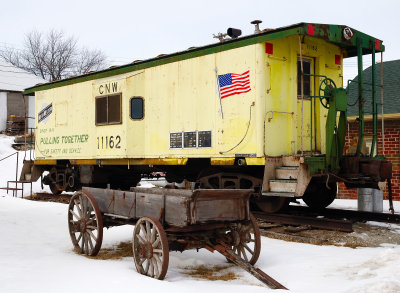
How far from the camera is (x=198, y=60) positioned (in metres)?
10.3

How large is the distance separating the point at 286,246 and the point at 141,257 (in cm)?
261

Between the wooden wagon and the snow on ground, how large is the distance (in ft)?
0.79

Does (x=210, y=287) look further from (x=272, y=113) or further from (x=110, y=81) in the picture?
(x=110, y=81)

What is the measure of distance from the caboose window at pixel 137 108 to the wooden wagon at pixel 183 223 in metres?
5.02

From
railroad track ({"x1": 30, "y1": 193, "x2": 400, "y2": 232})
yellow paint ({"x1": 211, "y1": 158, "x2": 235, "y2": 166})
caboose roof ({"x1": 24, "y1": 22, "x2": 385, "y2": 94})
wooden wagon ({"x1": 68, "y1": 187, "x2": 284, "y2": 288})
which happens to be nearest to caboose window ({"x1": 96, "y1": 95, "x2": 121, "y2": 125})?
caboose roof ({"x1": 24, "y1": 22, "x2": 385, "y2": 94})

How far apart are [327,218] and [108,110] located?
19.3 ft

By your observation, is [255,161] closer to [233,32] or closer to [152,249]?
[233,32]

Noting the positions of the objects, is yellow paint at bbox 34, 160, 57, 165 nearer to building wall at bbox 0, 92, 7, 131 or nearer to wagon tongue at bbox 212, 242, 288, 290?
wagon tongue at bbox 212, 242, 288, 290

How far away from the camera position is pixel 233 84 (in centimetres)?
957

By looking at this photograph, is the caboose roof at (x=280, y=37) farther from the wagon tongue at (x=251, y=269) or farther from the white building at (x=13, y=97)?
the white building at (x=13, y=97)

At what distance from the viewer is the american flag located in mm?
9336

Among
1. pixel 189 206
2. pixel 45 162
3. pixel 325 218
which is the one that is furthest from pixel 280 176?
pixel 45 162

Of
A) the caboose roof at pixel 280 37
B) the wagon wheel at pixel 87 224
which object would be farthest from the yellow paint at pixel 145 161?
the wagon wheel at pixel 87 224

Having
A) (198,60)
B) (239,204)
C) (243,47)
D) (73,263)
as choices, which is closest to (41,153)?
(198,60)
